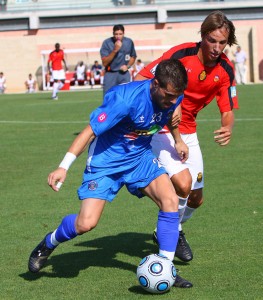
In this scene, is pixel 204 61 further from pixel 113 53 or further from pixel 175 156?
pixel 113 53

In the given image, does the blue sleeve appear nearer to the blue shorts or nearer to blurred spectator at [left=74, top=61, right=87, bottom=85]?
the blue shorts

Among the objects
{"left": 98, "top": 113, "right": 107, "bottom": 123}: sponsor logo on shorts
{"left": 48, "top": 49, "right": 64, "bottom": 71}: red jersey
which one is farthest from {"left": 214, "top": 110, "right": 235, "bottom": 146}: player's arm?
{"left": 48, "top": 49, "right": 64, "bottom": 71}: red jersey

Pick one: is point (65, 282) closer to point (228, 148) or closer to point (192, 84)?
point (192, 84)

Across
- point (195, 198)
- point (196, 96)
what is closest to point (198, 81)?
point (196, 96)

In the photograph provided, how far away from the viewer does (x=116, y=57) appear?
637 inches

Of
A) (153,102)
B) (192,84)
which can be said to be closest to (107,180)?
(153,102)

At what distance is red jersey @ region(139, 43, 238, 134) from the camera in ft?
22.8

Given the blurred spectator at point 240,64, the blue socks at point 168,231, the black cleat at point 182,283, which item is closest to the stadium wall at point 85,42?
the blurred spectator at point 240,64

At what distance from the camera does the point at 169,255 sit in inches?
237

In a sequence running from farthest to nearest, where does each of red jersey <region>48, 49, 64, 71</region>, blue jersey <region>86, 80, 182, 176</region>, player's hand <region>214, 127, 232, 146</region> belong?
1. red jersey <region>48, 49, 64, 71</region>
2. player's hand <region>214, 127, 232, 146</region>
3. blue jersey <region>86, 80, 182, 176</region>

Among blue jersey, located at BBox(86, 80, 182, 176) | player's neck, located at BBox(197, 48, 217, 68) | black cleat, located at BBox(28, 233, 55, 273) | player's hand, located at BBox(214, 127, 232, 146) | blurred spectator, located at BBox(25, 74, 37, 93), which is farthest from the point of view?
blurred spectator, located at BBox(25, 74, 37, 93)

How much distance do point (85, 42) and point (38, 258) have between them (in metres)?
40.7

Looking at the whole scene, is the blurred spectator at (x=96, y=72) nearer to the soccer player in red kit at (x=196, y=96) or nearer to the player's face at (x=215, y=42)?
the soccer player in red kit at (x=196, y=96)

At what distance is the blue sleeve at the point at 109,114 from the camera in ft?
18.9
